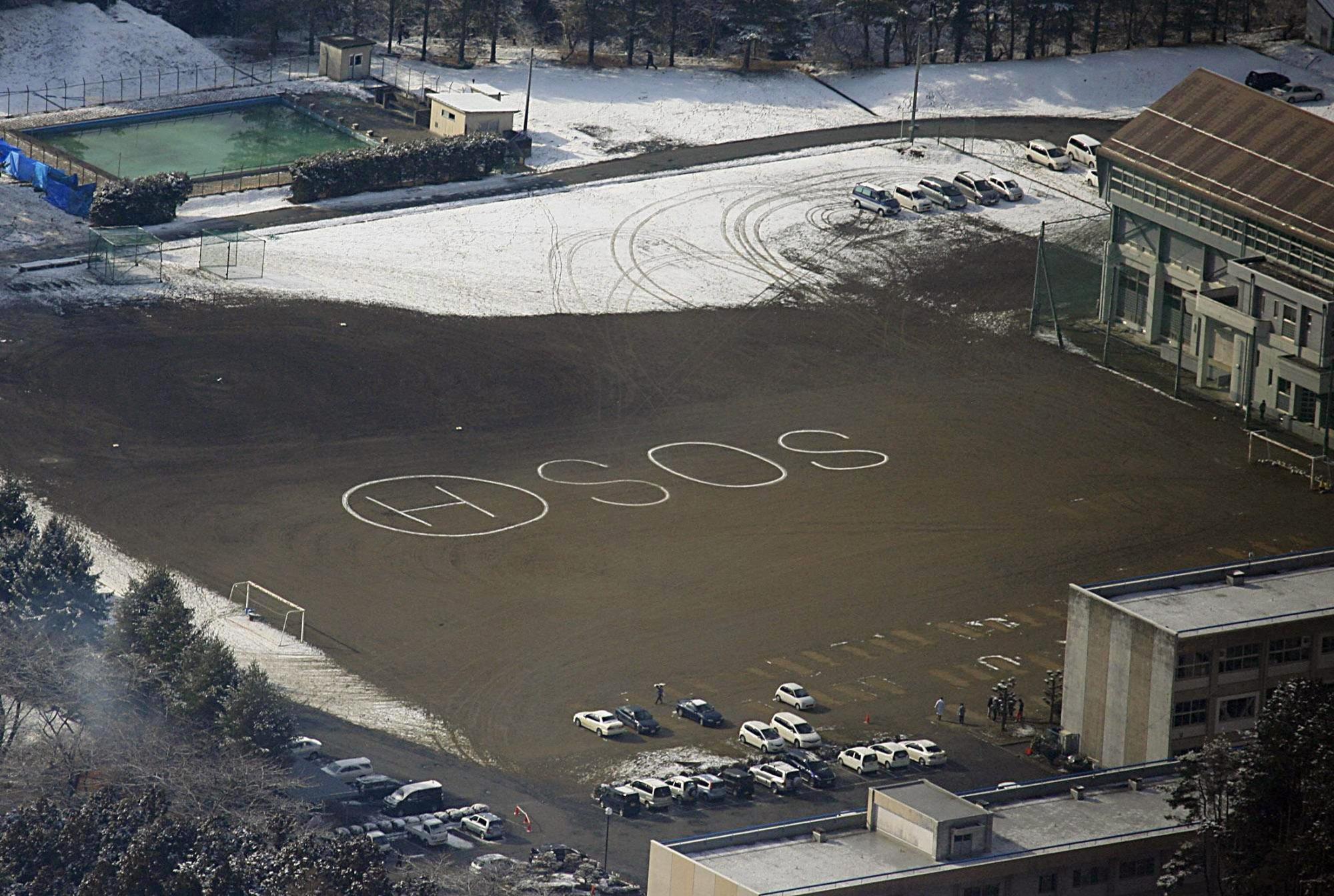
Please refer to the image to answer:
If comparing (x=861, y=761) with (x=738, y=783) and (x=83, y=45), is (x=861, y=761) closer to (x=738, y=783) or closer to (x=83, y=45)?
(x=738, y=783)

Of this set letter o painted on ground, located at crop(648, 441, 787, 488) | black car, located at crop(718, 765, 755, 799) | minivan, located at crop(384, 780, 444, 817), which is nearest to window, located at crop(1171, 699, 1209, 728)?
black car, located at crop(718, 765, 755, 799)

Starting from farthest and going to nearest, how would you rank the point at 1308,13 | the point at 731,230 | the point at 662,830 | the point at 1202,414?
1. the point at 1308,13
2. the point at 731,230
3. the point at 1202,414
4. the point at 662,830

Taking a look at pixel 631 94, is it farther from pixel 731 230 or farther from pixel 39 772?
pixel 39 772

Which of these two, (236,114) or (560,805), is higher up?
(236,114)

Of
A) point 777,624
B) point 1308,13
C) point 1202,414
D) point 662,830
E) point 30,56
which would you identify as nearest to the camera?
point 662,830

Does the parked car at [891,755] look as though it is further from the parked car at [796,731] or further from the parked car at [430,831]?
the parked car at [430,831]

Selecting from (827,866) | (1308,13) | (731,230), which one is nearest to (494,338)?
(731,230)
